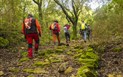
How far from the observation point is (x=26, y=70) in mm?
8945

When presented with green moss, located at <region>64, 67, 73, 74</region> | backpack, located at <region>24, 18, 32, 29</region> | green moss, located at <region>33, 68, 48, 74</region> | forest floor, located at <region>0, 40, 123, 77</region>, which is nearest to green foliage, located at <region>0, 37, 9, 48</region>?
forest floor, located at <region>0, 40, 123, 77</region>

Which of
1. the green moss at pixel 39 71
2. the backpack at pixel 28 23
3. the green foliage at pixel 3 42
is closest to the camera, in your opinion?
the green moss at pixel 39 71

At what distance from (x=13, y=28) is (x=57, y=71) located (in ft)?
19.3

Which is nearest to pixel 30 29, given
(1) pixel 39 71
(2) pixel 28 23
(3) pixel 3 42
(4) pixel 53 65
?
(2) pixel 28 23

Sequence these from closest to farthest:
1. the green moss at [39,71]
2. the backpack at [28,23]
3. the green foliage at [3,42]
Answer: the green moss at [39,71] < the backpack at [28,23] < the green foliage at [3,42]

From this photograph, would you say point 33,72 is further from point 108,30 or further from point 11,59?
point 108,30

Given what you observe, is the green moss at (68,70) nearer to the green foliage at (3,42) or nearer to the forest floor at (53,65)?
the forest floor at (53,65)

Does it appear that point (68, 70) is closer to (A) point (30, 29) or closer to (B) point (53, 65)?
(B) point (53, 65)

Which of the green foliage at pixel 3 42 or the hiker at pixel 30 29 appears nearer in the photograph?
the hiker at pixel 30 29

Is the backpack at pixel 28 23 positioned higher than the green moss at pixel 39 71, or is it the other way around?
the backpack at pixel 28 23

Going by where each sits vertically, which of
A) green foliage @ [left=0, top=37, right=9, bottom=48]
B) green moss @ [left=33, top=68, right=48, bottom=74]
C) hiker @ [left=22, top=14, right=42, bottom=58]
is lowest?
green moss @ [left=33, top=68, right=48, bottom=74]

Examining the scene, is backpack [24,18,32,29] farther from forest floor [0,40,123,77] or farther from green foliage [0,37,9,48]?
green foliage [0,37,9,48]

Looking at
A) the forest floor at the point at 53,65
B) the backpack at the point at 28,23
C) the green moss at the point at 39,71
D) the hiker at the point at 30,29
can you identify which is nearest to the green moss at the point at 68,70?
the forest floor at the point at 53,65

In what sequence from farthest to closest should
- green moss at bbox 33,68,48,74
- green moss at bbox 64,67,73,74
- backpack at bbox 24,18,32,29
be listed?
backpack at bbox 24,18,32,29, green moss at bbox 33,68,48,74, green moss at bbox 64,67,73,74
